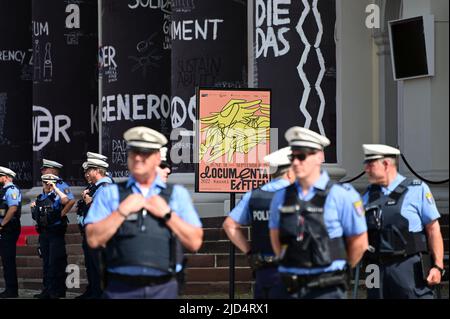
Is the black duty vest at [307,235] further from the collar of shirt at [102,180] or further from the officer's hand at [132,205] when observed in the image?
the collar of shirt at [102,180]

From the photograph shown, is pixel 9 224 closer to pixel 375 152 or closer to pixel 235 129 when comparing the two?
pixel 235 129

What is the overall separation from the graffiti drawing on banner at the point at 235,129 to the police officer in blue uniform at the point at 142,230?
19.4 feet

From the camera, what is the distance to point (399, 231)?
11.5m

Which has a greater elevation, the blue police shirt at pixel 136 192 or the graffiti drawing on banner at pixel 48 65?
the graffiti drawing on banner at pixel 48 65

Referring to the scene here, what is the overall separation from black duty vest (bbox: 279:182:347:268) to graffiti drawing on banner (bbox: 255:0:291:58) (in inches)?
421

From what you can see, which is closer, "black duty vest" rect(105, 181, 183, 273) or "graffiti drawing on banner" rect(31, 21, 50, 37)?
"black duty vest" rect(105, 181, 183, 273)

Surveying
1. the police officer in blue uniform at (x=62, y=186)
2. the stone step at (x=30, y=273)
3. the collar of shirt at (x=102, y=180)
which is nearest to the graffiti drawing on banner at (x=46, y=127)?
the stone step at (x=30, y=273)

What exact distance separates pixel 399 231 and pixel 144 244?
3132mm

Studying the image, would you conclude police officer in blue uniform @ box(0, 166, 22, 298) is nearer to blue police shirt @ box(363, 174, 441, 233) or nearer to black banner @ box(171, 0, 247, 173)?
black banner @ box(171, 0, 247, 173)

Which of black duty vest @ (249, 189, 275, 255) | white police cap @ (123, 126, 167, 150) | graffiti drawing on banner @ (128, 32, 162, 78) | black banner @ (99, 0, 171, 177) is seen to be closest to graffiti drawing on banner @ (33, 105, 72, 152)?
black banner @ (99, 0, 171, 177)

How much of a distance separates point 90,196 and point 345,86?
4812 mm

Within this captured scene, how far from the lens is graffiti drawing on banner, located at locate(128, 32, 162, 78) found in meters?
23.4

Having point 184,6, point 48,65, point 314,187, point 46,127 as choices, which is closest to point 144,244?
point 314,187

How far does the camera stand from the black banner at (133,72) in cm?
2322
